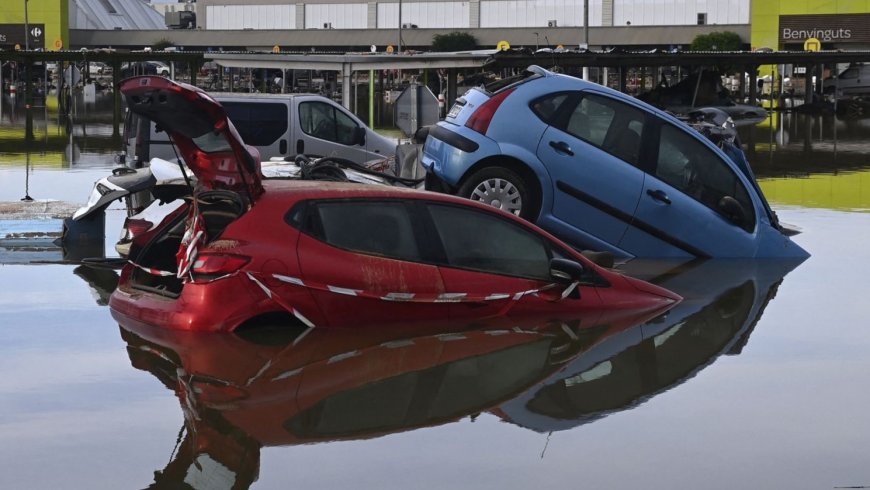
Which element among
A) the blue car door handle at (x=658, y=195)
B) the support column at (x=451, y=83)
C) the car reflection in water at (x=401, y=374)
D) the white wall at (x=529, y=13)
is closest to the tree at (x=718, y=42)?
the white wall at (x=529, y=13)

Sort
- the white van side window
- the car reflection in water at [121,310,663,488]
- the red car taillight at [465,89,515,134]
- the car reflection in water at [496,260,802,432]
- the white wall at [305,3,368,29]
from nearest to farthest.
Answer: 1. the car reflection in water at [121,310,663,488]
2. the car reflection in water at [496,260,802,432]
3. the red car taillight at [465,89,515,134]
4. the white van side window
5. the white wall at [305,3,368,29]

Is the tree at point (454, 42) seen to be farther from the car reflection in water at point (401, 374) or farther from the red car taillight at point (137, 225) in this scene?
the car reflection in water at point (401, 374)

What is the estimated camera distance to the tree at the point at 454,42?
97375 millimetres

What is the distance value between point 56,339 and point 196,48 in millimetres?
100544

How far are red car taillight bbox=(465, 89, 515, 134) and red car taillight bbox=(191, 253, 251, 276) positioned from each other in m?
5.53

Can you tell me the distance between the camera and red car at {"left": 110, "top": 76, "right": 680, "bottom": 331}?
9.69 meters

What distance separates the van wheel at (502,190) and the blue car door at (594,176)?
0.67 feet

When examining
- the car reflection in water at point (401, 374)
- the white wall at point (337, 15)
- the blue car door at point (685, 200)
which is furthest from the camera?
the white wall at point (337, 15)

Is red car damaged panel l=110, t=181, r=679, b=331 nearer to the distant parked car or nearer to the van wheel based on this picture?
the van wheel

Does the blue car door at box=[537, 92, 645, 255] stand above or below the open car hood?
below

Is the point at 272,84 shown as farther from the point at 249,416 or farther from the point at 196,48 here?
the point at 249,416

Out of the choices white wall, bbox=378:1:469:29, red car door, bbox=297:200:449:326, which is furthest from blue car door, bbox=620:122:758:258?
white wall, bbox=378:1:469:29

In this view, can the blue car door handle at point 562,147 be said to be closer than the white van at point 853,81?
Yes

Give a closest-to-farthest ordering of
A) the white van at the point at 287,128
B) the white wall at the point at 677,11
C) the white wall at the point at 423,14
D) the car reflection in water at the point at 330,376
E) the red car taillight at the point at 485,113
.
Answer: the car reflection in water at the point at 330,376, the red car taillight at the point at 485,113, the white van at the point at 287,128, the white wall at the point at 677,11, the white wall at the point at 423,14
